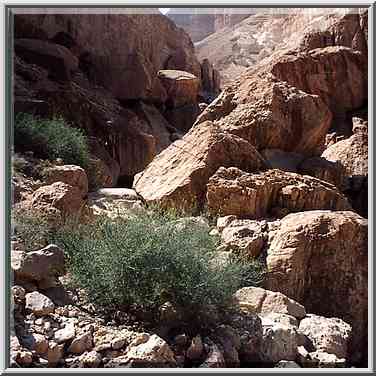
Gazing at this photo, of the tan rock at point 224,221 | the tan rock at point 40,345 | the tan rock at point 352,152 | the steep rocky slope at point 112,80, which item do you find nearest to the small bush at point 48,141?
the steep rocky slope at point 112,80

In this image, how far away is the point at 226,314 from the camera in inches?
179

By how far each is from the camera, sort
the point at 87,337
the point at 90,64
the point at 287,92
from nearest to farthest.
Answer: the point at 87,337, the point at 287,92, the point at 90,64

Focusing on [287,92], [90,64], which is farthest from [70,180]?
[90,64]

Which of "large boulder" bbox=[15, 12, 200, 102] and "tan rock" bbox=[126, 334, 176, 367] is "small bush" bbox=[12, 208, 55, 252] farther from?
"large boulder" bbox=[15, 12, 200, 102]

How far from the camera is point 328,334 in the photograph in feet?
15.5

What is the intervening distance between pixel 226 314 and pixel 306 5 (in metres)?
2.46

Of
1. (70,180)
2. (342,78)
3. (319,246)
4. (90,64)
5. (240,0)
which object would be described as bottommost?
(319,246)

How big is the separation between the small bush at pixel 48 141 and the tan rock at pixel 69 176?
0.98 m

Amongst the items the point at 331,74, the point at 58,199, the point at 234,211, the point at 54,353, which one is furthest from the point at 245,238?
the point at 331,74

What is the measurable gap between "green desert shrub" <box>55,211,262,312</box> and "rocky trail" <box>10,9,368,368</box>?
0.37ft

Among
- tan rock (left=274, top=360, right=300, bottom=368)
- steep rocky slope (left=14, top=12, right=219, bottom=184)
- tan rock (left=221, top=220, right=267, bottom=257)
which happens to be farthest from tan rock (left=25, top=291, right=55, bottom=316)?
steep rocky slope (left=14, top=12, right=219, bottom=184)

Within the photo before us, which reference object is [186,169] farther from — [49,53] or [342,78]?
[49,53]

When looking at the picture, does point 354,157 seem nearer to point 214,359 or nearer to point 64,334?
point 214,359

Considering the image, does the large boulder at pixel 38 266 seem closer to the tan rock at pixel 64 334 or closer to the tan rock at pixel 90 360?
the tan rock at pixel 64 334
